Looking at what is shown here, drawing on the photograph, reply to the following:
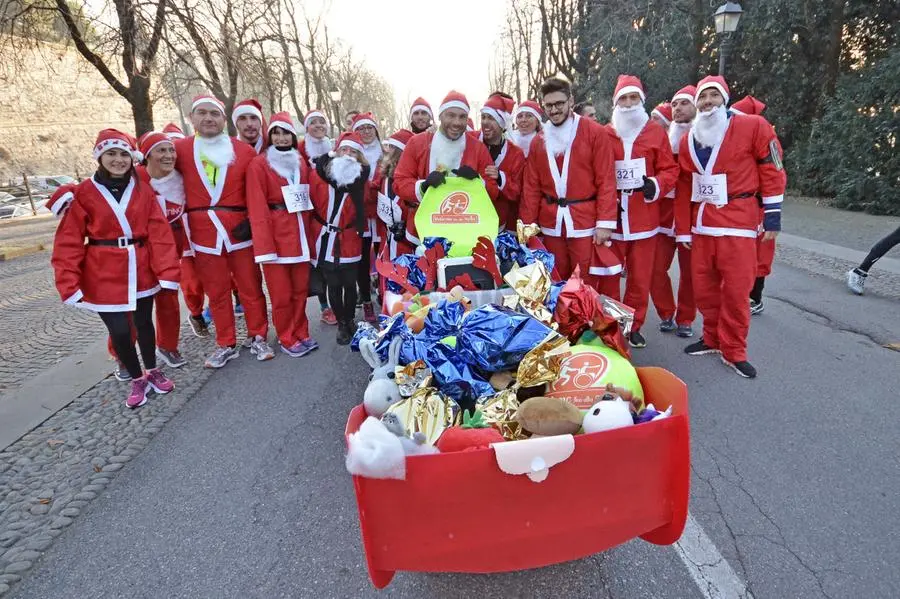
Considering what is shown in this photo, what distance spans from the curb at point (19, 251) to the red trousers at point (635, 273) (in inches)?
524

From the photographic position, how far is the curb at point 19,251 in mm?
11453

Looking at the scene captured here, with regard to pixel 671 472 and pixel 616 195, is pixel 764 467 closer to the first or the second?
pixel 671 472

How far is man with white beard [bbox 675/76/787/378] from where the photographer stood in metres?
3.74

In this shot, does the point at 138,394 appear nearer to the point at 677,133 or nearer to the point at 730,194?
the point at 730,194

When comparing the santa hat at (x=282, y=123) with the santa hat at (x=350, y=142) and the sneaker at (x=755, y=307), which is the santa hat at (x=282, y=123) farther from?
the sneaker at (x=755, y=307)

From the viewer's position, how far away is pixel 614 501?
168 centimetres

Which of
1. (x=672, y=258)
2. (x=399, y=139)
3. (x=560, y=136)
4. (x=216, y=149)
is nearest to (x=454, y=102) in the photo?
(x=560, y=136)

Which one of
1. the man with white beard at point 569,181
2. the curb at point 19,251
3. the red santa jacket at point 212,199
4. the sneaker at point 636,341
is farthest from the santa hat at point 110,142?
the curb at point 19,251

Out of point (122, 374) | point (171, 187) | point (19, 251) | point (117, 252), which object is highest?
point (171, 187)

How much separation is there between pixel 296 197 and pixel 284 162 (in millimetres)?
317

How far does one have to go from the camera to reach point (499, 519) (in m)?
1.62

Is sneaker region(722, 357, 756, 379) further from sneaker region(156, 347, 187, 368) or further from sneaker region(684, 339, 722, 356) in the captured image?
sneaker region(156, 347, 187, 368)

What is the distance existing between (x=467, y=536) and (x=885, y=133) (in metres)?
13.4

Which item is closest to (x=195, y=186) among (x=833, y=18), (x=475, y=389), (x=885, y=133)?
(x=475, y=389)
